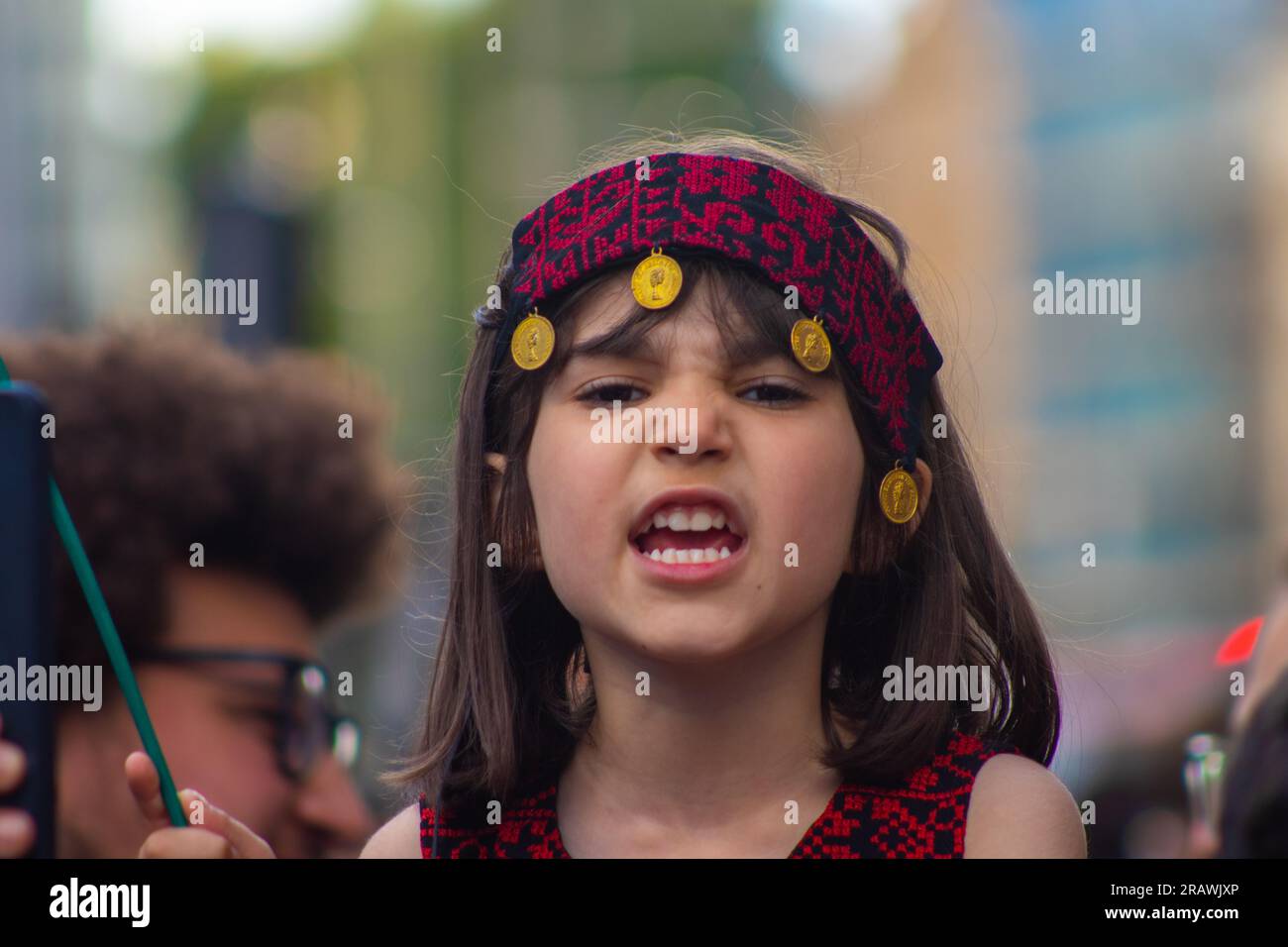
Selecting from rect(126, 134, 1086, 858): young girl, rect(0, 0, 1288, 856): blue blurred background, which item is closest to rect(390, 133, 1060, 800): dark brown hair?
rect(126, 134, 1086, 858): young girl

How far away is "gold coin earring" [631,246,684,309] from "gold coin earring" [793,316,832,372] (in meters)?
0.17

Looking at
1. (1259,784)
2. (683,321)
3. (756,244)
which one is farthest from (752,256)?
(1259,784)

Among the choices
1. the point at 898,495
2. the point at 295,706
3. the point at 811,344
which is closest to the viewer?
the point at 811,344

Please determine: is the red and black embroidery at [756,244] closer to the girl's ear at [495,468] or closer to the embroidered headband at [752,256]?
the embroidered headband at [752,256]

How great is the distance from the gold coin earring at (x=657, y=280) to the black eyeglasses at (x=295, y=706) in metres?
1.42

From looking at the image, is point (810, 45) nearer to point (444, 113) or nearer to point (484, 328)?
point (444, 113)

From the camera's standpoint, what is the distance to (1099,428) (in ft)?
61.9

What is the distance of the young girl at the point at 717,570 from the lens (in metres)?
2.12

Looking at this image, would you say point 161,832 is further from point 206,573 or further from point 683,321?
point 206,573

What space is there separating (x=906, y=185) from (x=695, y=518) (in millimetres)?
18235

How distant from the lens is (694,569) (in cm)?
207

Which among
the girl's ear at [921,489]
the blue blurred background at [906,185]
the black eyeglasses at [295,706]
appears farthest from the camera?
the blue blurred background at [906,185]

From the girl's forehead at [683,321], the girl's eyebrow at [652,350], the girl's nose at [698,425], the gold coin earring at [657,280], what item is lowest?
the girl's nose at [698,425]

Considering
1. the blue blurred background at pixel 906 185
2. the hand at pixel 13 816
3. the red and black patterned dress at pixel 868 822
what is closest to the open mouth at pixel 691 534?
the red and black patterned dress at pixel 868 822
